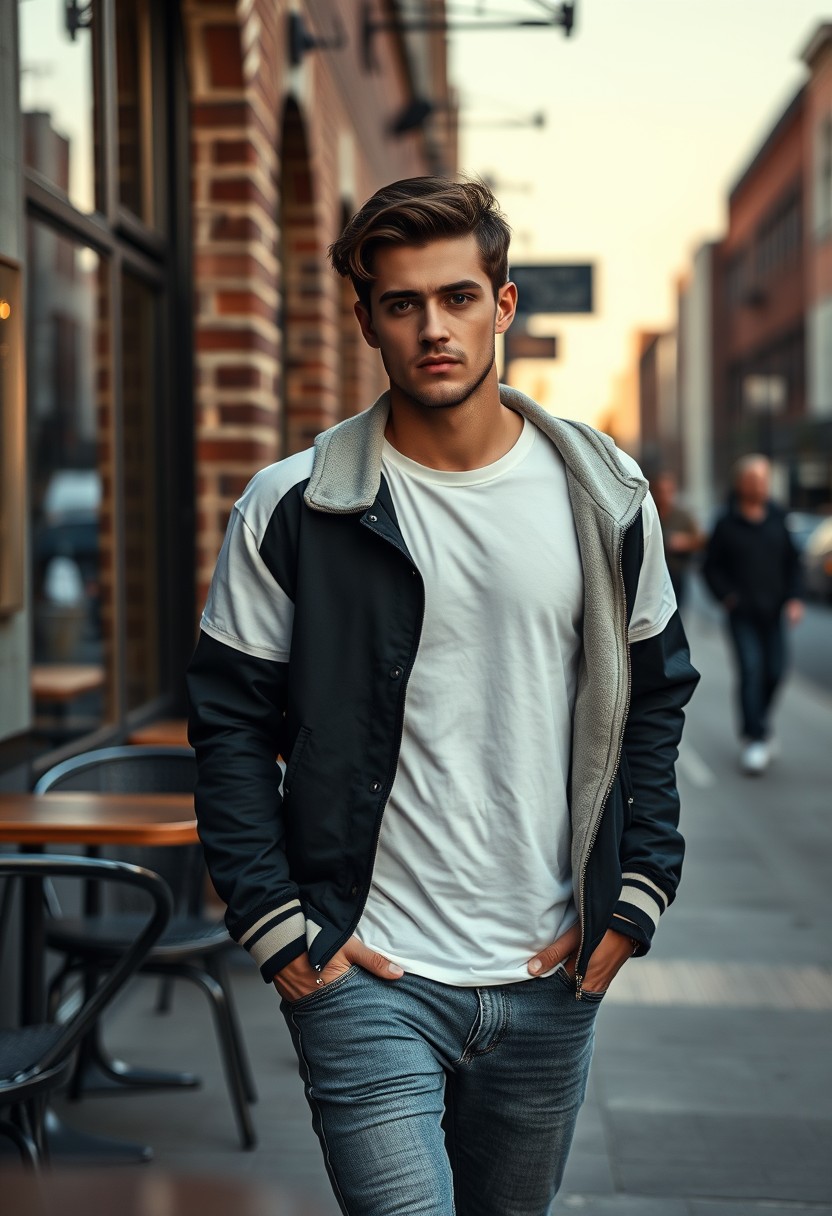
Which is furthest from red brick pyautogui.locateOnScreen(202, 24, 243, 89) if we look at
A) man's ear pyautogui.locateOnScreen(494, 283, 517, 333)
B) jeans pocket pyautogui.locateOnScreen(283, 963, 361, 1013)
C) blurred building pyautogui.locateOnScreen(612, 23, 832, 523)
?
blurred building pyautogui.locateOnScreen(612, 23, 832, 523)

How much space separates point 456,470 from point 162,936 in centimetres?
223

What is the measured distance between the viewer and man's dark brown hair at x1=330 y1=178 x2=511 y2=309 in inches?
91.4

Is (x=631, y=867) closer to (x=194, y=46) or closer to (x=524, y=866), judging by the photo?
(x=524, y=866)

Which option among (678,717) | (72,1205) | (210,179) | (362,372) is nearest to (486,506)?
(678,717)

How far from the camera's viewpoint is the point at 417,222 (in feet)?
7.63

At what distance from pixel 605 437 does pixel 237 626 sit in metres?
0.67

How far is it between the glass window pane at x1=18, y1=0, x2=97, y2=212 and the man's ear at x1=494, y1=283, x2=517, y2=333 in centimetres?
313

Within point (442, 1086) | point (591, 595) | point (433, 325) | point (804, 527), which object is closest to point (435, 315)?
point (433, 325)

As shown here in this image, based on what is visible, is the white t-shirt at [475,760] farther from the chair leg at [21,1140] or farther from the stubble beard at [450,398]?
the chair leg at [21,1140]

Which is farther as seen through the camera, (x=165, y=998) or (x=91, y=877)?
(x=165, y=998)

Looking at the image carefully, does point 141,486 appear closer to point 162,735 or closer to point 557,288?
point 162,735

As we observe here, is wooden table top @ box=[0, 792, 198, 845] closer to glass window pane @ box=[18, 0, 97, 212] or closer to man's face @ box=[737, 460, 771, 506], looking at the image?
glass window pane @ box=[18, 0, 97, 212]

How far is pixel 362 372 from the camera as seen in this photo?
12039 millimetres

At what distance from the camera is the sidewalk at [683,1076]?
400 cm
